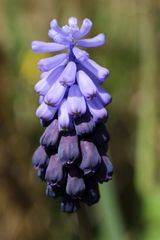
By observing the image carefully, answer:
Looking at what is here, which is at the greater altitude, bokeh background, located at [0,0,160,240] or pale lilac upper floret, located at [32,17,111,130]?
pale lilac upper floret, located at [32,17,111,130]

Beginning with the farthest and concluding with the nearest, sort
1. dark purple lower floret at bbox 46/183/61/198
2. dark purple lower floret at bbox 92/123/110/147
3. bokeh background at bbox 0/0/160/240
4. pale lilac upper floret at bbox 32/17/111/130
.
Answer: bokeh background at bbox 0/0/160/240, dark purple lower floret at bbox 46/183/61/198, dark purple lower floret at bbox 92/123/110/147, pale lilac upper floret at bbox 32/17/111/130

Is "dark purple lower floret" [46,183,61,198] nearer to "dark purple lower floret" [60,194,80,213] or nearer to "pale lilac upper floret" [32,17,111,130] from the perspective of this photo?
"dark purple lower floret" [60,194,80,213]

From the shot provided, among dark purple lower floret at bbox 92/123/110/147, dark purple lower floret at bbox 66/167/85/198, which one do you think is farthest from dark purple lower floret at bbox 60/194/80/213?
dark purple lower floret at bbox 92/123/110/147

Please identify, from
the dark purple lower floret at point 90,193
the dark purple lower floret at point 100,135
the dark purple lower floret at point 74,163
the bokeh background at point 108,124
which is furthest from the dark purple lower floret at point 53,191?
the bokeh background at point 108,124

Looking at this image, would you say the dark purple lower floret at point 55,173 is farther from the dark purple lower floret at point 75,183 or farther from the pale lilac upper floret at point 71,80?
the pale lilac upper floret at point 71,80

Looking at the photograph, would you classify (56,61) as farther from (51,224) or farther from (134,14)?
(134,14)
